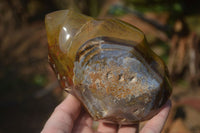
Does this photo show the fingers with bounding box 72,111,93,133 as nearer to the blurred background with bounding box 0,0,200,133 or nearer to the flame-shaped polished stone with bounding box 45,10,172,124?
the flame-shaped polished stone with bounding box 45,10,172,124

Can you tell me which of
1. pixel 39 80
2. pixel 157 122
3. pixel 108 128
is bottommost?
pixel 39 80

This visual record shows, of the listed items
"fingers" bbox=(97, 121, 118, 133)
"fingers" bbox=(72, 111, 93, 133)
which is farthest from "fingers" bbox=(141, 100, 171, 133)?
"fingers" bbox=(72, 111, 93, 133)

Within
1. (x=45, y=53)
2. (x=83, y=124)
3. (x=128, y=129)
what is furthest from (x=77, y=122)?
(x=45, y=53)

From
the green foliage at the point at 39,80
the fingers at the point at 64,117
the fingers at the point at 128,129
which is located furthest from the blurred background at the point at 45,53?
the fingers at the point at 64,117

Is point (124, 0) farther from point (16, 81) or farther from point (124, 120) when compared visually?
point (124, 120)

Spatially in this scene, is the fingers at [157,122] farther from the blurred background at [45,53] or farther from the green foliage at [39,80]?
the green foliage at [39,80]

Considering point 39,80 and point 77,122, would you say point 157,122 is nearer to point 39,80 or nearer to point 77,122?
point 77,122
